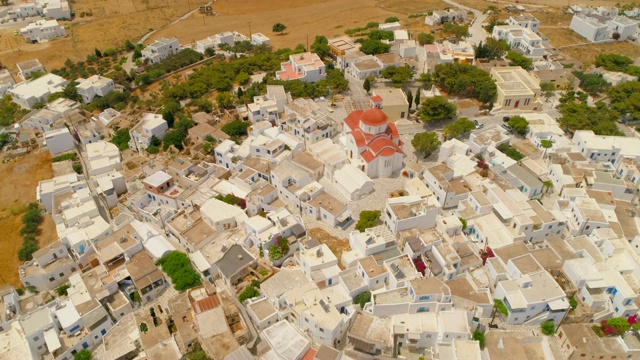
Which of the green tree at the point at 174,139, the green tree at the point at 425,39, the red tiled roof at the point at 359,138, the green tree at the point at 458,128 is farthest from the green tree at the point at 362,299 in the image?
the green tree at the point at 425,39

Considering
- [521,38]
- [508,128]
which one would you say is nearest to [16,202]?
[508,128]

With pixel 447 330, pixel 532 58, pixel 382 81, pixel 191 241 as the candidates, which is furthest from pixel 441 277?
pixel 532 58

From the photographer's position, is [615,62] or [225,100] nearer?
Result: [225,100]

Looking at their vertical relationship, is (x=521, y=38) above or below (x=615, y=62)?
above

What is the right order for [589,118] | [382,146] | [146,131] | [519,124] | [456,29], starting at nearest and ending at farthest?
[382,146], [519,124], [589,118], [146,131], [456,29]

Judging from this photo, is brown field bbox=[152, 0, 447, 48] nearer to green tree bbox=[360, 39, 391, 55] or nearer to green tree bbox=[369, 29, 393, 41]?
green tree bbox=[369, 29, 393, 41]

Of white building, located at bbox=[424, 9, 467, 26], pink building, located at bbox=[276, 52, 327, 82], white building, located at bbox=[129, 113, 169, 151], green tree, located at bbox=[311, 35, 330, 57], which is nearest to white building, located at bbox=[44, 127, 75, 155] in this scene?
white building, located at bbox=[129, 113, 169, 151]

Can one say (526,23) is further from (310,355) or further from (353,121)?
(310,355)

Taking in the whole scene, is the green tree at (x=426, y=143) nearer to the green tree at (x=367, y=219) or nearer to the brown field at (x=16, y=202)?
the green tree at (x=367, y=219)
